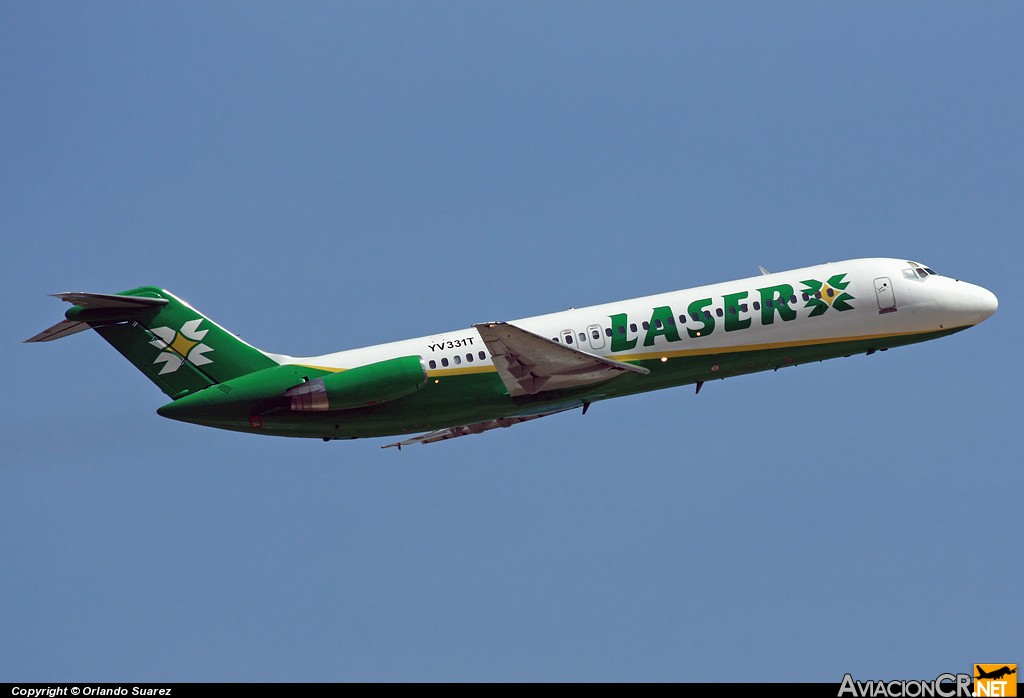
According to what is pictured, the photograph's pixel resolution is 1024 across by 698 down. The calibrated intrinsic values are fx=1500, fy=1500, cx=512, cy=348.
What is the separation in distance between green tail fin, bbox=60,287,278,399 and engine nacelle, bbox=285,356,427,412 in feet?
6.69

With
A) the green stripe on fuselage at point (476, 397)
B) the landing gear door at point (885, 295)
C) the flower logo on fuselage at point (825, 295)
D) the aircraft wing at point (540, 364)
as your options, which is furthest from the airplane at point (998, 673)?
the aircraft wing at point (540, 364)

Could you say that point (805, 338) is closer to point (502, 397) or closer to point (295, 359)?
point (502, 397)

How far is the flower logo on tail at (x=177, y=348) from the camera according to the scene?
45.3 m

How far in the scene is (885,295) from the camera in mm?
46906

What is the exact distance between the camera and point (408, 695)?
38.3 m

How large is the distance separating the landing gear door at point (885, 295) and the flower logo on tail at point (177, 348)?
68.1 feet

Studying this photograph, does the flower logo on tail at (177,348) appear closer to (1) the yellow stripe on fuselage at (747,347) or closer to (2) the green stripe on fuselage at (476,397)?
(2) the green stripe on fuselage at (476,397)

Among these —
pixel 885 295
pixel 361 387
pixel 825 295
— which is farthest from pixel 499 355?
pixel 885 295

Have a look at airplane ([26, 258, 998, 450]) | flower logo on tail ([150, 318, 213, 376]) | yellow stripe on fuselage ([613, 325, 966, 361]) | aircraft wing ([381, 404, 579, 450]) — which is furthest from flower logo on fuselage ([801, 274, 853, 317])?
flower logo on tail ([150, 318, 213, 376])

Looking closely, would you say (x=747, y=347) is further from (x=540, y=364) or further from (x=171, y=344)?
(x=171, y=344)

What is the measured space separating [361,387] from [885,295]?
16.6 meters

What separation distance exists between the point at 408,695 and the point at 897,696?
1217 centimetres

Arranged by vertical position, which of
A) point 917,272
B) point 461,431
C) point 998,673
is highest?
point 917,272

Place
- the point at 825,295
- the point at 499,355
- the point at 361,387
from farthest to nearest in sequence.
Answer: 1. the point at 825,295
2. the point at 361,387
3. the point at 499,355
